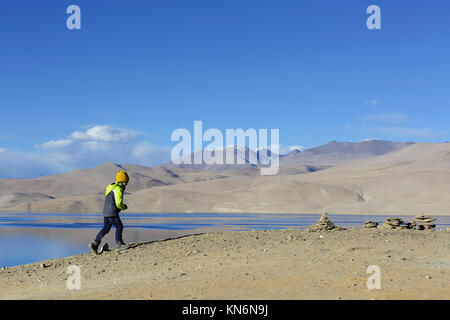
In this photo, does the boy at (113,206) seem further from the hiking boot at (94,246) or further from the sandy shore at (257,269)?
the sandy shore at (257,269)

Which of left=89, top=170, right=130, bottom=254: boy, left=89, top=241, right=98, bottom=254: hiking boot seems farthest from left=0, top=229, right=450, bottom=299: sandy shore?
left=89, top=170, right=130, bottom=254: boy

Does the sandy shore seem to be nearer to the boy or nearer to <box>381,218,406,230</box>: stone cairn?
the boy

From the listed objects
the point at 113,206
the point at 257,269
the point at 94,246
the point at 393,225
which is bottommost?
the point at 257,269

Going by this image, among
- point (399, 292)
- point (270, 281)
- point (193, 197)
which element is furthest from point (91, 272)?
point (193, 197)

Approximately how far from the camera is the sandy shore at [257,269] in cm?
919

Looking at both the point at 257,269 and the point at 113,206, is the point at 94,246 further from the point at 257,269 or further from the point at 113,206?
the point at 257,269

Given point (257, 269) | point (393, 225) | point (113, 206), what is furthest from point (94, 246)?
point (393, 225)

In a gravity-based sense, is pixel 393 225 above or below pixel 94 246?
above

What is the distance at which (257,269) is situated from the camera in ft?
36.3

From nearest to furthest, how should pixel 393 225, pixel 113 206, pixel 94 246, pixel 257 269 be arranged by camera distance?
pixel 257 269 < pixel 94 246 < pixel 113 206 < pixel 393 225

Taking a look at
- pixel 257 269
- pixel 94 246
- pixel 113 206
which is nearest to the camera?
pixel 257 269

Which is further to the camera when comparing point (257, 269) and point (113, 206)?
point (113, 206)

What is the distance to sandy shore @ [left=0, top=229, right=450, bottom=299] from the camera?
30.1ft
